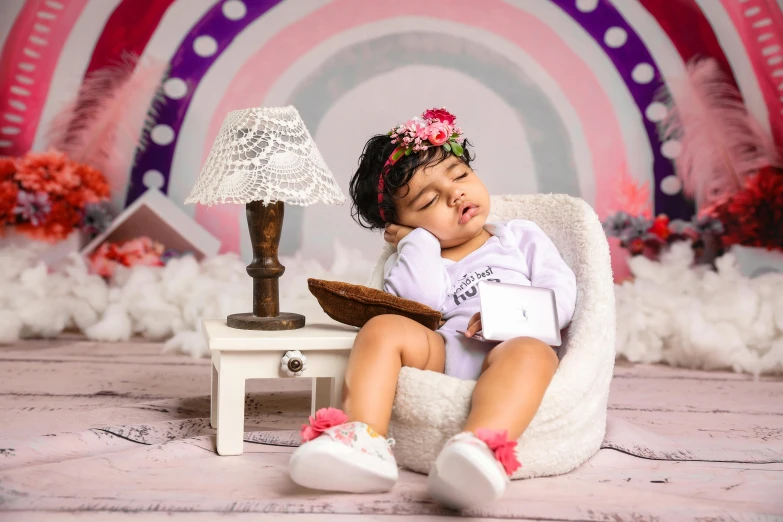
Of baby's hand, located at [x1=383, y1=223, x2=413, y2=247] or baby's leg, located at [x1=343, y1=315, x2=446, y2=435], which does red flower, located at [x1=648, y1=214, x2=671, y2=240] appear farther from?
baby's leg, located at [x1=343, y1=315, x2=446, y2=435]

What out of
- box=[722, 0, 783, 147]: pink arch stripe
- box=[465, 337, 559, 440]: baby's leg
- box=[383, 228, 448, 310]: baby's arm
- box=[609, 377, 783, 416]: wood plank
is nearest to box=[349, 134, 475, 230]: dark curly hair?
box=[383, 228, 448, 310]: baby's arm

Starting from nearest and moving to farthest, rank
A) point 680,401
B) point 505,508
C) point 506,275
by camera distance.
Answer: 1. point 505,508
2. point 506,275
3. point 680,401

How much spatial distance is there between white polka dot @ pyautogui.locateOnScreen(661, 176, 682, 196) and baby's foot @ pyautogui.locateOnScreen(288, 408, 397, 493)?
2007 millimetres

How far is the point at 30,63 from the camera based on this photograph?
2.76 meters

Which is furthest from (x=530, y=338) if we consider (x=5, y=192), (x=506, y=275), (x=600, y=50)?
(x=5, y=192)

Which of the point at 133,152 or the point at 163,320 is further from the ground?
the point at 133,152

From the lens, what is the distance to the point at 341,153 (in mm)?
2797

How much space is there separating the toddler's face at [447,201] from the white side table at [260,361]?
0.32 m

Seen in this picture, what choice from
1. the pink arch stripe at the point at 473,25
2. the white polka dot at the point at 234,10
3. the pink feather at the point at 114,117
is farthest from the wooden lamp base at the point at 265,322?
the white polka dot at the point at 234,10

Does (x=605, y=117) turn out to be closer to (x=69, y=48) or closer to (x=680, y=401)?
(x=680, y=401)

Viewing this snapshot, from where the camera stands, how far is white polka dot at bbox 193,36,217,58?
9.10 feet

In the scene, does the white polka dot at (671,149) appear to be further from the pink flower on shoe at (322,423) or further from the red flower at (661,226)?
the pink flower on shoe at (322,423)

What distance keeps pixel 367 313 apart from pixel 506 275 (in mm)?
311

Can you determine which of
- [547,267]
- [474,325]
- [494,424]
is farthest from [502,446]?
[547,267]
